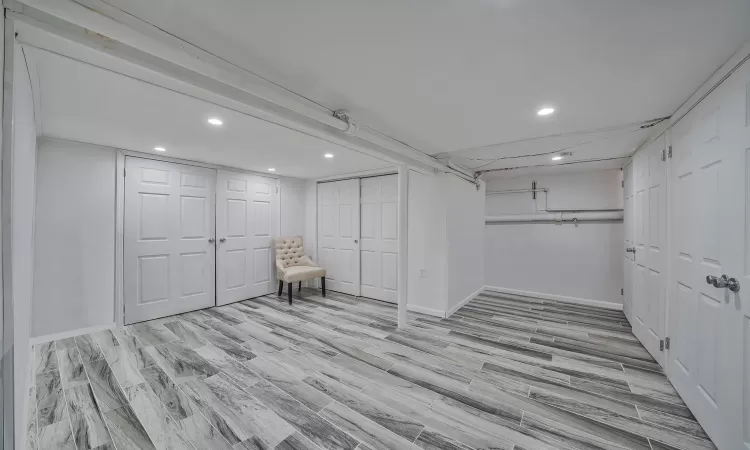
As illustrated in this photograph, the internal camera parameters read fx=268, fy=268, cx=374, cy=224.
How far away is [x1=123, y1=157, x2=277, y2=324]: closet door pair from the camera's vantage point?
134 inches

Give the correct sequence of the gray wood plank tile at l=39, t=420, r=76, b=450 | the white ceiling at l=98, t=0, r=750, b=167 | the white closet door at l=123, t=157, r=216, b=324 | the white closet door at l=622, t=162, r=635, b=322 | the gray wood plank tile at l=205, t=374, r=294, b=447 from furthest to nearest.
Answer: the white closet door at l=123, t=157, r=216, b=324 < the white closet door at l=622, t=162, r=635, b=322 < the gray wood plank tile at l=205, t=374, r=294, b=447 < the gray wood plank tile at l=39, t=420, r=76, b=450 < the white ceiling at l=98, t=0, r=750, b=167

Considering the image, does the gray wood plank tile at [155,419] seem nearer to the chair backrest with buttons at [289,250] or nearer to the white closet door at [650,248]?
the chair backrest with buttons at [289,250]

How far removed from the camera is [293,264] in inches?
195

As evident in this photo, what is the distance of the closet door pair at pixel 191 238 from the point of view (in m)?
3.41

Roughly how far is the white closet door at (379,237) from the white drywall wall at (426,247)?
1.22 ft

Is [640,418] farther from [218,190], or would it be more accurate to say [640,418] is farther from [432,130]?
[218,190]

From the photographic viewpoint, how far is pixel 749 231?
133 cm

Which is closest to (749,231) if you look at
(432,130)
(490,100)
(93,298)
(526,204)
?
(490,100)

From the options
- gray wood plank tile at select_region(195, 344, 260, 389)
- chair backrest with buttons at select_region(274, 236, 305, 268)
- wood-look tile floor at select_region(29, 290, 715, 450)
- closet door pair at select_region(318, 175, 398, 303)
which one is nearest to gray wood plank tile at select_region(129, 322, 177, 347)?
wood-look tile floor at select_region(29, 290, 715, 450)

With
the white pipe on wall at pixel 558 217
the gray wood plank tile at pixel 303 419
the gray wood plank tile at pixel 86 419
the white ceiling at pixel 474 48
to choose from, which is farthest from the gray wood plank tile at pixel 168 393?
the white pipe on wall at pixel 558 217

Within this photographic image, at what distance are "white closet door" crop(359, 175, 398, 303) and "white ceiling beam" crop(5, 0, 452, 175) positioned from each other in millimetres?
2396

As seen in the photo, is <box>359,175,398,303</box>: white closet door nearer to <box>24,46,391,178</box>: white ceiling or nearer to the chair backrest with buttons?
<box>24,46,391,178</box>: white ceiling

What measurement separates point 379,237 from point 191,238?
2803mm

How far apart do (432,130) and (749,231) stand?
206 centimetres
